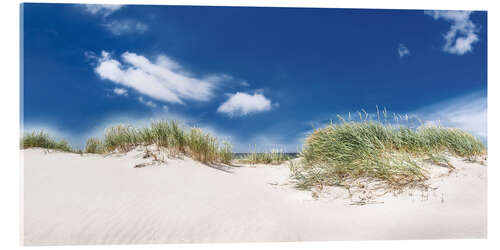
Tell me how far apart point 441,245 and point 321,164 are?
56.3 inches

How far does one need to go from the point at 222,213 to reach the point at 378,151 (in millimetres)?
1830

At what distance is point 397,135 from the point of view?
3623mm

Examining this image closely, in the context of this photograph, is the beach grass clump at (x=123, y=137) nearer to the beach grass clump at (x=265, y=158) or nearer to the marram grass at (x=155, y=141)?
the marram grass at (x=155, y=141)

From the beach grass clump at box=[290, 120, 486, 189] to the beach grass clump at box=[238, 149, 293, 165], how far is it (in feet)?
7.19

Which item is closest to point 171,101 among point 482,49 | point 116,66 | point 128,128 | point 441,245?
point 116,66

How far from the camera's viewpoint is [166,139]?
4.12 metres

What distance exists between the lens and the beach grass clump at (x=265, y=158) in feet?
20.3

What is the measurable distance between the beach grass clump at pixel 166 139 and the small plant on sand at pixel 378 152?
1.39 metres

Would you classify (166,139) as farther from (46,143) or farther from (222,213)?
(222,213)

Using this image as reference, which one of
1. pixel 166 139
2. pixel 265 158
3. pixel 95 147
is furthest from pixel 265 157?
pixel 95 147

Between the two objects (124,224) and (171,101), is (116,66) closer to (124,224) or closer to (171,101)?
(171,101)

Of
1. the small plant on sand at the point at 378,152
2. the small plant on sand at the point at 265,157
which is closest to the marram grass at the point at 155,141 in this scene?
the small plant on sand at the point at 378,152

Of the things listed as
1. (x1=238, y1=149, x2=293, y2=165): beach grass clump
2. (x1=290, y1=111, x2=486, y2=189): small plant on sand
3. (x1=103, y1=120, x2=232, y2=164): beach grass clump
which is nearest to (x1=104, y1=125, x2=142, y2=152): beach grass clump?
(x1=103, y1=120, x2=232, y2=164): beach grass clump

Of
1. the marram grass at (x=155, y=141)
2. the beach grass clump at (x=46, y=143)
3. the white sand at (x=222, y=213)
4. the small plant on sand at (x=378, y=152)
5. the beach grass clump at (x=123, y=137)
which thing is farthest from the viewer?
the beach grass clump at (x=123, y=137)
